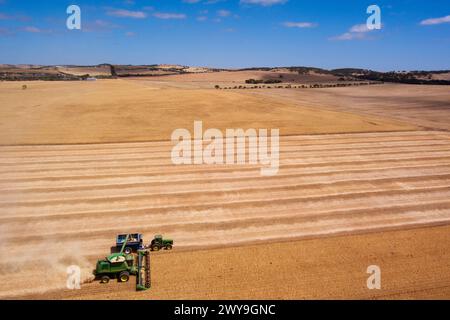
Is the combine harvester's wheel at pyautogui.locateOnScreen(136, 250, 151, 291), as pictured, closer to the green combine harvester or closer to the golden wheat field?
the green combine harvester

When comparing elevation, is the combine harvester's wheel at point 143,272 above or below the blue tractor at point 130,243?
below

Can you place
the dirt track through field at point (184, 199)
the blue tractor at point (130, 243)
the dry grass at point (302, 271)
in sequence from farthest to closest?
the dirt track through field at point (184, 199), the blue tractor at point (130, 243), the dry grass at point (302, 271)

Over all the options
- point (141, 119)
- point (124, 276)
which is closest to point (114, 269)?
point (124, 276)

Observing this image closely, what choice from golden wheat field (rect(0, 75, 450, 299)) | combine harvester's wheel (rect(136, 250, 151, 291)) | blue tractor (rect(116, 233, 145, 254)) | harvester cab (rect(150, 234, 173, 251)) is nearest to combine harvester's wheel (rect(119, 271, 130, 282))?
golden wheat field (rect(0, 75, 450, 299))

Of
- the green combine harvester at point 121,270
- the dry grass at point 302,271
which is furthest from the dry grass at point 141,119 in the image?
the green combine harvester at point 121,270

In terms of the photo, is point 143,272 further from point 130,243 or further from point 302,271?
point 302,271

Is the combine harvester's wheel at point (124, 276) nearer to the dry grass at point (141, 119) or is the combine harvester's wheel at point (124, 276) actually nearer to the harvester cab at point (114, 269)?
the harvester cab at point (114, 269)

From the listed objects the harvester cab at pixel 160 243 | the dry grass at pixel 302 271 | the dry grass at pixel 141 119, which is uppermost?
the dry grass at pixel 141 119
